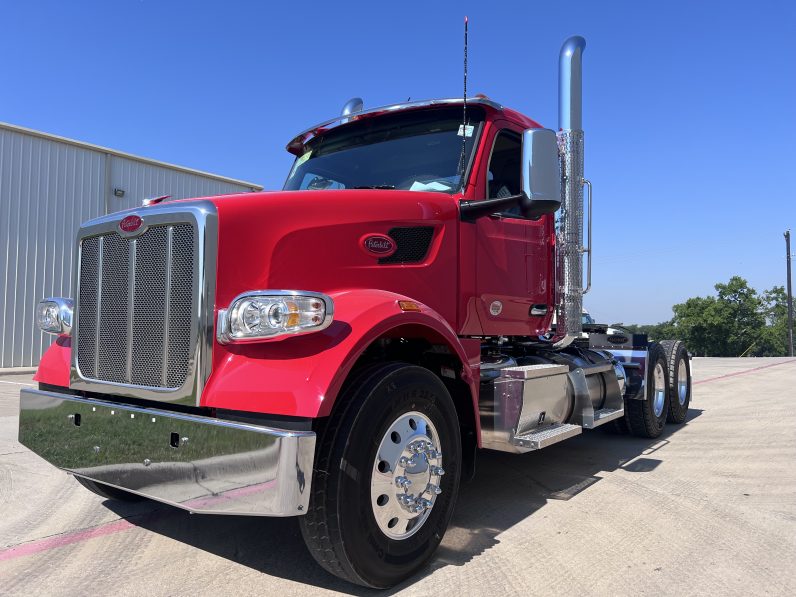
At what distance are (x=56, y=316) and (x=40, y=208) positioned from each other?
1360 cm

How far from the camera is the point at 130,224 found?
115 inches

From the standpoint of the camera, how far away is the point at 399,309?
278cm

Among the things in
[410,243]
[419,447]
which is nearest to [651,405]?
[410,243]

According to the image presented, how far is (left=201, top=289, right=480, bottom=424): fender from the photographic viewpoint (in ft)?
7.67

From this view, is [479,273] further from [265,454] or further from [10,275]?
[10,275]

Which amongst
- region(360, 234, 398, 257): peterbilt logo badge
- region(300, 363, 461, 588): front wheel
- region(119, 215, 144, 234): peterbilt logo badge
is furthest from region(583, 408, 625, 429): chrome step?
→ region(119, 215, 144, 234): peterbilt logo badge

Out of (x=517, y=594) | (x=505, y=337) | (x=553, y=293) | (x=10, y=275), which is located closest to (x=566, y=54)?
(x=553, y=293)

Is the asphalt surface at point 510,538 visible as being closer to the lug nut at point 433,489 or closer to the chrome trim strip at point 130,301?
the lug nut at point 433,489

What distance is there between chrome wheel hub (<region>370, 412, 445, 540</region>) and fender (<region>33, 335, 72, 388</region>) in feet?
5.97

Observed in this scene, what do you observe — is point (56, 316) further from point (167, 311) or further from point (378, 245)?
point (378, 245)

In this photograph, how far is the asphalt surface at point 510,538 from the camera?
275cm

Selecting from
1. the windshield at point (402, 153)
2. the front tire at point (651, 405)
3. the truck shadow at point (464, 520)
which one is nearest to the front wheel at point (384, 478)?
the truck shadow at point (464, 520)

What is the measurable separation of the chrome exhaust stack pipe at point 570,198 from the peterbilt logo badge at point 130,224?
3.17m

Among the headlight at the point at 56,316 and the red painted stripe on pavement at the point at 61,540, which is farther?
the headlight at the point at 56,316
